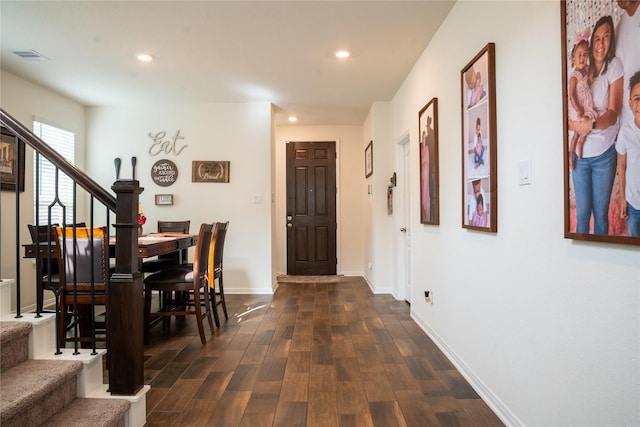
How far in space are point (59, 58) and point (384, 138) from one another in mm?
3767

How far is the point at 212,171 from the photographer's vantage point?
17.2 feet

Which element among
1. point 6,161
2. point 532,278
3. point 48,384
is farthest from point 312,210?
point 48,384

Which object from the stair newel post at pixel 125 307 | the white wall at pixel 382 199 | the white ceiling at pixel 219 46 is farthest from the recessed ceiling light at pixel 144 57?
the white wall at pixel 382 199

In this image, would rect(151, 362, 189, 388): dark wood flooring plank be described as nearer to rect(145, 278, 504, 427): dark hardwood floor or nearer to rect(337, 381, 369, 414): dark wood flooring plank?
rect(145, 278, 504, 427): dark hardwood floor

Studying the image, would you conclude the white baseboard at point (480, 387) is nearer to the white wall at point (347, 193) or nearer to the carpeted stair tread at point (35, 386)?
the carpeted stair tread at point (35, 386)

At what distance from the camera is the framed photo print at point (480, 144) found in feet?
6.81

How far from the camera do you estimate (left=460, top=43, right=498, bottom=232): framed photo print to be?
2.07m

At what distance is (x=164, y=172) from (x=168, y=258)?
140 centimetres

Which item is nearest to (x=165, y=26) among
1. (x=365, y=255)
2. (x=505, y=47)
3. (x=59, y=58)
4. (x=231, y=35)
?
(x=231, y=35)

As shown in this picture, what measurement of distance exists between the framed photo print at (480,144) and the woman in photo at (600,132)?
716 millimetres

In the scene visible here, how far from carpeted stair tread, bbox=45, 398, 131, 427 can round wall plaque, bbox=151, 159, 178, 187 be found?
3.84m

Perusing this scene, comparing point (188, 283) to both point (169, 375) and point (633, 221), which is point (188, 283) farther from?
point (633, 221)

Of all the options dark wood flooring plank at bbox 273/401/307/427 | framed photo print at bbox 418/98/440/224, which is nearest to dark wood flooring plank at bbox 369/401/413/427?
dark wood flooring plank at bbox 273/401/307/427

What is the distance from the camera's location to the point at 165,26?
3.05 meters
